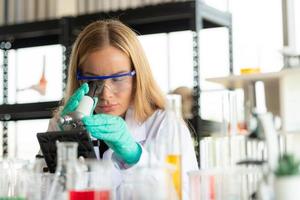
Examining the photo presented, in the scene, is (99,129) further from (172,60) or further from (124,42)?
(172,60)

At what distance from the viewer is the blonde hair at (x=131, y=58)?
194 cm

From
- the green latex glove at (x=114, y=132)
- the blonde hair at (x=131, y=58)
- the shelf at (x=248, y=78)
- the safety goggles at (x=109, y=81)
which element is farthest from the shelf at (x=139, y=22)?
the green latex glove at (x=114, y=132)

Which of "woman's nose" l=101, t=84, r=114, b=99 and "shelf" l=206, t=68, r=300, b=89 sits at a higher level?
"shelf" l=206, t=68, r=300, b=89

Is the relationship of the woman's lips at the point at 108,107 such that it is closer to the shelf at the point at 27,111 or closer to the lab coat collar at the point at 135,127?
the lab coat collar at the point at 135,127

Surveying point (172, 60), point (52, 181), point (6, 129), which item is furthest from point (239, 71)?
point (52, 181)

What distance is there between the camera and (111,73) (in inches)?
74.3

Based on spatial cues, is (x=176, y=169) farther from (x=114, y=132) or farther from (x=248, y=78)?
(x=248, y=78)

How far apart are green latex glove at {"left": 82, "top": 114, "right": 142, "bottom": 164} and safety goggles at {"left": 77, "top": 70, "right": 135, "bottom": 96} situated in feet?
1.14

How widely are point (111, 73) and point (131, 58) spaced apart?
11 cm

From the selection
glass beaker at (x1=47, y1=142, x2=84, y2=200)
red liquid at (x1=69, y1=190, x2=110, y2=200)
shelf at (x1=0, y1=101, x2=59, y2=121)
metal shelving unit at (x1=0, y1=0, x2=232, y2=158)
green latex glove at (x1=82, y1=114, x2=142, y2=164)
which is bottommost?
red liquid at (x1=69, y1=190, x2=110, y2=200)

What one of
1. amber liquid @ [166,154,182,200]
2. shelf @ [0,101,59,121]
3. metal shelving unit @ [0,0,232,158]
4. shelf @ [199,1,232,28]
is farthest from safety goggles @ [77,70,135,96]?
shelf @ [0,101,59,121]

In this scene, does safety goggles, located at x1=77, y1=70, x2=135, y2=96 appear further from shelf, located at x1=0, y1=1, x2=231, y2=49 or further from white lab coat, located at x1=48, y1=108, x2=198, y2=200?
shelf, located at x1=0, y1=1, x2=231, y2=49

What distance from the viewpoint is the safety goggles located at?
6.03 ft

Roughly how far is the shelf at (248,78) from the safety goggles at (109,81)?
1739mm
